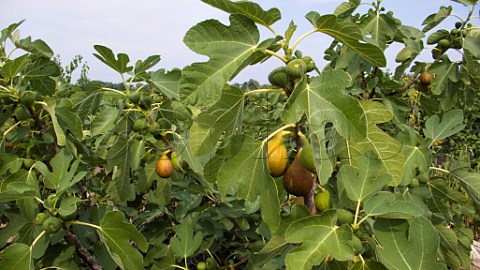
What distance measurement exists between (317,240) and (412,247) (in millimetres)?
295

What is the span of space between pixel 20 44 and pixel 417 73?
2.45 m

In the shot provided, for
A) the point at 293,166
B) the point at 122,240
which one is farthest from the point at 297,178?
the point at 122,240

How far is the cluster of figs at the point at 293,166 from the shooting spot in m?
1.12

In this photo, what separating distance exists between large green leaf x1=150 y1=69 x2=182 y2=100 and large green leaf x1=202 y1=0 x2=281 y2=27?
102 centimetres

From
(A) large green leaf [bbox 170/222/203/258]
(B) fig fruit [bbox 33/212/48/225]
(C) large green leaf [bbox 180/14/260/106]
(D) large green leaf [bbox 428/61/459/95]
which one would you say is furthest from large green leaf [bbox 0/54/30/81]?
(D) large green leaf [bbox 428/61/459/95]

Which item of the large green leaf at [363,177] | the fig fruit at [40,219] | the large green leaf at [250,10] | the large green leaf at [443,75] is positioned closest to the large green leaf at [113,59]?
the fig fruit at [40,219]

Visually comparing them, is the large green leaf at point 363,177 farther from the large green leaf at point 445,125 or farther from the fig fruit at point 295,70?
the large green leaf at point 445,125

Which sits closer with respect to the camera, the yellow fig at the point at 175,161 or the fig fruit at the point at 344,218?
the fig fruit at the point at 344,218

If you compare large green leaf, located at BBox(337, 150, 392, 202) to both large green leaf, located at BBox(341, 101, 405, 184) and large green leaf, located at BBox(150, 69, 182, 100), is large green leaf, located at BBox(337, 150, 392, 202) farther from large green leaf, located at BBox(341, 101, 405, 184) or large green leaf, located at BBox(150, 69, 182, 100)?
large green leaf, located at BBox(150, 69, 182, 100)

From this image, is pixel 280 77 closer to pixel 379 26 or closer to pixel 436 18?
pixel 379 26

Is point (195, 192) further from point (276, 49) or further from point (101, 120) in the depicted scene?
point (276, 49)

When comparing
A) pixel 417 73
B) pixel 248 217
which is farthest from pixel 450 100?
pixel 248 217

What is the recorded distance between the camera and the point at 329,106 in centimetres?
103

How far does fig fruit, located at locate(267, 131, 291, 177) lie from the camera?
3.83ft
